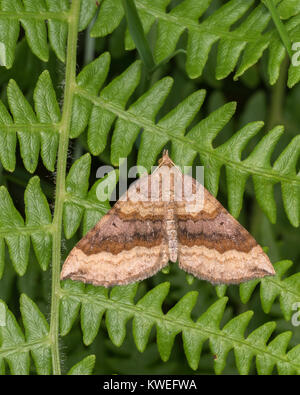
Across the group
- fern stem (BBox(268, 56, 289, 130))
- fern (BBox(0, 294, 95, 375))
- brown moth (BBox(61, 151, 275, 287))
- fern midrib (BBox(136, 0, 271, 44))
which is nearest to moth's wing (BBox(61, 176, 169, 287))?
brown moth (BBox(61, 151, 275, 287))

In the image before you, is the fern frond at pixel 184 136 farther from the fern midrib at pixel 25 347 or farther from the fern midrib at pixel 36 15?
the fern midrib at pixel 25 347

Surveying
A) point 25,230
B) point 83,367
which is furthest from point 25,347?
point 25,230

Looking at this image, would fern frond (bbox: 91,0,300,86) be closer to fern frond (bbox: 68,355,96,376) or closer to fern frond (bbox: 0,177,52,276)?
fern frond (bbox: 0,177,52,276)

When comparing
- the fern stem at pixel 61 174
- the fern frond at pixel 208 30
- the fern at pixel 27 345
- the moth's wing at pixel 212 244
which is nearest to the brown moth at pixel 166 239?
the moth's wing at pixel 212 244
